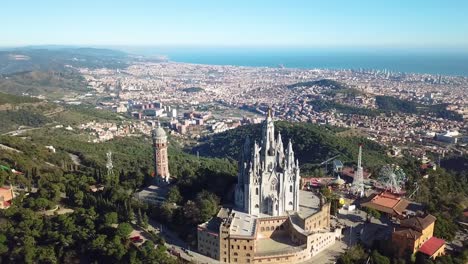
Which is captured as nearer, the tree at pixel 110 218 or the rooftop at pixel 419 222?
the rooftop at pixel 419 222

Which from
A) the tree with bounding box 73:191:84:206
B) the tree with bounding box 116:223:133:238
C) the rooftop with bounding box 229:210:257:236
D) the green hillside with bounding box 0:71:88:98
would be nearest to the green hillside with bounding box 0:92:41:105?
the green hillside with bounding box 0:71:88:98

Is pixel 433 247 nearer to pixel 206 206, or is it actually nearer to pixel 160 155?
pixel 206 206

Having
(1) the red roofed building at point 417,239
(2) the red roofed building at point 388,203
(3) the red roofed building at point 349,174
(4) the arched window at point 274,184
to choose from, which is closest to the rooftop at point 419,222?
(1) the red roofed building at point 417,239

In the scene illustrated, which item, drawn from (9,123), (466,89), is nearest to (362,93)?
(466,89)

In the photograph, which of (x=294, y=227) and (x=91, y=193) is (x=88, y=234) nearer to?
(x=91, y=193)

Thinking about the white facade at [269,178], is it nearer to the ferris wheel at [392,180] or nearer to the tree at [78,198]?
the ferris wheel at [392,180]

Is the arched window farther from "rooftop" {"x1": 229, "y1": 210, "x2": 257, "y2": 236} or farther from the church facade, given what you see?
"rooftop" {"x1": 229, "y1": 210, "x2": 257, "y2": 236}
